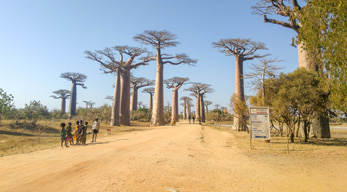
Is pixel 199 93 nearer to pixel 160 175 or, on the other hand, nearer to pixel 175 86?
pixel 175 86

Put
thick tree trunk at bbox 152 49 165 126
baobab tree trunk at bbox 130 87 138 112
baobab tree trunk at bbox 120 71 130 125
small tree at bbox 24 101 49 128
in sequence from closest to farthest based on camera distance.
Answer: small tree at bbox 24 101 49 128
thick tree trunk at bbox 152 49 165 126
baobab tree trunk at bbox 120 71 130 125
baobab tree trunk at bbox 130 87 138 112

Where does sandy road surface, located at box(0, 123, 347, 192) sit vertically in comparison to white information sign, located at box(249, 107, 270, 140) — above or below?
below

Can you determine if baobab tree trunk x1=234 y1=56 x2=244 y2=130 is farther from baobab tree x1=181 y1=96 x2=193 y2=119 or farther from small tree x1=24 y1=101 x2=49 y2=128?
baobab tree x1=181 y1=96 x2=193 y2=119

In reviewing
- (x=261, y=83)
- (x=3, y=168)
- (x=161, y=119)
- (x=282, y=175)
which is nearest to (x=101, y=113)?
(x=161, y=119)

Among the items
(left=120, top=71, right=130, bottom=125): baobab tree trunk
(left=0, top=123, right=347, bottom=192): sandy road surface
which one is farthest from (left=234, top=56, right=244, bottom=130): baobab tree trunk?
(left=0, top=123, right=347, bottom=192): sandy road surface

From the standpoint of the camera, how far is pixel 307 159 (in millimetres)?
7684

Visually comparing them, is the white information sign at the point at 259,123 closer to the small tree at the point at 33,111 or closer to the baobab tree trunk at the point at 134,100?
the small tree at the point at 33,111

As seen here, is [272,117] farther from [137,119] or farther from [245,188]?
[137,119]

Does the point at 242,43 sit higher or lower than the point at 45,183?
higher

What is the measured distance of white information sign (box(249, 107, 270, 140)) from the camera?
10014mm

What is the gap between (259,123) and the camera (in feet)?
33.1

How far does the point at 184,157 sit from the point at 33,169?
407 centimetres

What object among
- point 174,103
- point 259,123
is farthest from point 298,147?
point 174,103

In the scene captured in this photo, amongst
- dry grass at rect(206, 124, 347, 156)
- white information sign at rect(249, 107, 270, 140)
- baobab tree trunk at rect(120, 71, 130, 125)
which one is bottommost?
dry grass at rect(206, 124, 347, 156)
